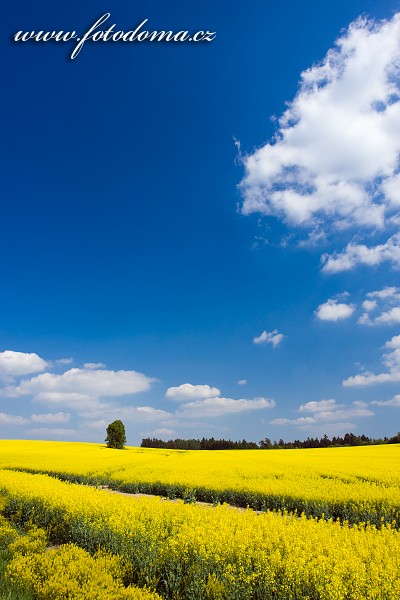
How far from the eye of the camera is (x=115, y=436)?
6088 centimetres

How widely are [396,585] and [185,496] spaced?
41.6 ft

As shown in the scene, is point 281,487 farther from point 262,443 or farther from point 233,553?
point 262,443

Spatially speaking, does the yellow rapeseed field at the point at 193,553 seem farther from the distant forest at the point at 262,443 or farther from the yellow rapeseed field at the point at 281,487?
the distant forest at the point at 262,443

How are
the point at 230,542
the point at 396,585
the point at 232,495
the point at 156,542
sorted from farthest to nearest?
the point at 232,495
the point at 156,542
the point at 230,542
the point at 396,585

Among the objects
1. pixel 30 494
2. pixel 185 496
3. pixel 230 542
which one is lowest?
pixel 185 496

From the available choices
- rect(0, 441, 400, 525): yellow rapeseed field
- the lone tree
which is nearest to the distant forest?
the lone tree

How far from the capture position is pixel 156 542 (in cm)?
757

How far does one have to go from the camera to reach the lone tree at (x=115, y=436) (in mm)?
60438

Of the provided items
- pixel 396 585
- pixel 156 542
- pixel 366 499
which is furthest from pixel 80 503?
pixel 366 499

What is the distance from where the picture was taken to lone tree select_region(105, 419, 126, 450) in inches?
2379

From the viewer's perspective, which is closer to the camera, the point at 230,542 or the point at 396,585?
the point at 396,585

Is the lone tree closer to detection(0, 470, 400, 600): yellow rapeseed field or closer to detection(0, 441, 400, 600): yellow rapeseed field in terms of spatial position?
detection(0, 441, 400, 600): yellow rapeseed field

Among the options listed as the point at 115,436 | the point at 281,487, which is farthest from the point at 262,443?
the point at 281,487

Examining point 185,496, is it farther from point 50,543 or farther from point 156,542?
point 156,542
